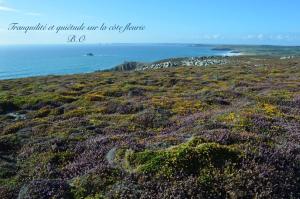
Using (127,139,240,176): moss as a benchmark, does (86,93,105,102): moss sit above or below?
below

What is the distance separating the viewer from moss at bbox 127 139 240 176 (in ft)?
38.0

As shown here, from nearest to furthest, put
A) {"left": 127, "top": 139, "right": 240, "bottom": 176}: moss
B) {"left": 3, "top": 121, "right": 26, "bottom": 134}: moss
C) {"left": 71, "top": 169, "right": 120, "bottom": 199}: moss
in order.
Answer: {"left": 71, "top": 169, "right": 120, "bottom": 199}: moss
{"left": 127, "top": 139, "right": 240, "bottom": 176}: moss
{"left": 3, "top": 121, "right": 26, "bottom": 134}: moss

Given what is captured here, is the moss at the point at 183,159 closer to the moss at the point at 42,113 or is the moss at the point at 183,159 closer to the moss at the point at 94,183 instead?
the moss at the point at 94,183

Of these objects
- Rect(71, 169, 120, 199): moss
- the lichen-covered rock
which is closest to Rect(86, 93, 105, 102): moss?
Rect(71, 169, 120, 199): moss

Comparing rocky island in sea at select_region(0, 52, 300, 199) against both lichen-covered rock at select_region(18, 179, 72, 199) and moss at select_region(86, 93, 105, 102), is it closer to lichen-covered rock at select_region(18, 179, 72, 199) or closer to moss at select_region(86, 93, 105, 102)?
lichen-covered rock at select_region(18, 179, 72, 199)

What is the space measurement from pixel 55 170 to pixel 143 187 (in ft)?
11.7

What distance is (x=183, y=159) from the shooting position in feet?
38.8

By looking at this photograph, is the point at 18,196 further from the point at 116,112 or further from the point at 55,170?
the point at 116,112

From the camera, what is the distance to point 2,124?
2200cm

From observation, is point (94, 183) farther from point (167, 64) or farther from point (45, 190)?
point (167, 64)

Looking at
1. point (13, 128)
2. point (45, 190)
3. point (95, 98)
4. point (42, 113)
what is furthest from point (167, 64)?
point (45, 190)

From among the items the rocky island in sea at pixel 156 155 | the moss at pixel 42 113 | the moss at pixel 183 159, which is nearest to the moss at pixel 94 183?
the rocky island in sea at pixel 156 155

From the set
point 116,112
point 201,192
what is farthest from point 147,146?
point 116,112

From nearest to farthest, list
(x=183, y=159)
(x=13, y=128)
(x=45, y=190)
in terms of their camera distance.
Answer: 1. (x=45, y=190)
2. (x=183, y=159)
3. (x=13, y=128)
